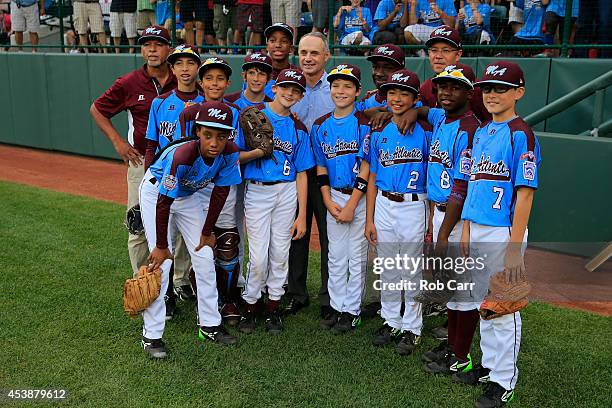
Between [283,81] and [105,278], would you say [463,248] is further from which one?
[105,278]

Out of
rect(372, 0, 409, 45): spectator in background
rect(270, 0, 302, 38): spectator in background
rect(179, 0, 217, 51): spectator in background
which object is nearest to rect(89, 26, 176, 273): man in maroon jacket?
rect(372, 0, 409, 45): spectator in background

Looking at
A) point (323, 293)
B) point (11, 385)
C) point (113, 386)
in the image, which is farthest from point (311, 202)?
point (11, 385)

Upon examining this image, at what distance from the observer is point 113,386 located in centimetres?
377

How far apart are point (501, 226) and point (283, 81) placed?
5.75ft

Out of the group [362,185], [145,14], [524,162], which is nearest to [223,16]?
[145,14]

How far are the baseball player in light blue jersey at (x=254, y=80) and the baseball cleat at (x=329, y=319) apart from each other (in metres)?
1.62

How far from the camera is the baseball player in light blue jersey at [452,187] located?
12.3 feet

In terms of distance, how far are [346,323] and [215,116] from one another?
71.2 inches

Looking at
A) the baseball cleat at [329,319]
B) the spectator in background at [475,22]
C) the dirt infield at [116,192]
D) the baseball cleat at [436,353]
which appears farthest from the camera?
the spectator in background at [475,22]

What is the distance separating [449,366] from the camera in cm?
403

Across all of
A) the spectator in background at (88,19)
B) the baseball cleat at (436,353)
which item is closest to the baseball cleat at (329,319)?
the baseball cleat at (436,353)

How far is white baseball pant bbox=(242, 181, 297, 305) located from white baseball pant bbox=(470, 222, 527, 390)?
1477 mm

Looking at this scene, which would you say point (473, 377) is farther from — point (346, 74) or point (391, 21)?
point (391, 21)

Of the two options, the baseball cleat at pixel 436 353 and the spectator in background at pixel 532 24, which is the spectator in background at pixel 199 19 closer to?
the spectator in background at pixel 532 24
